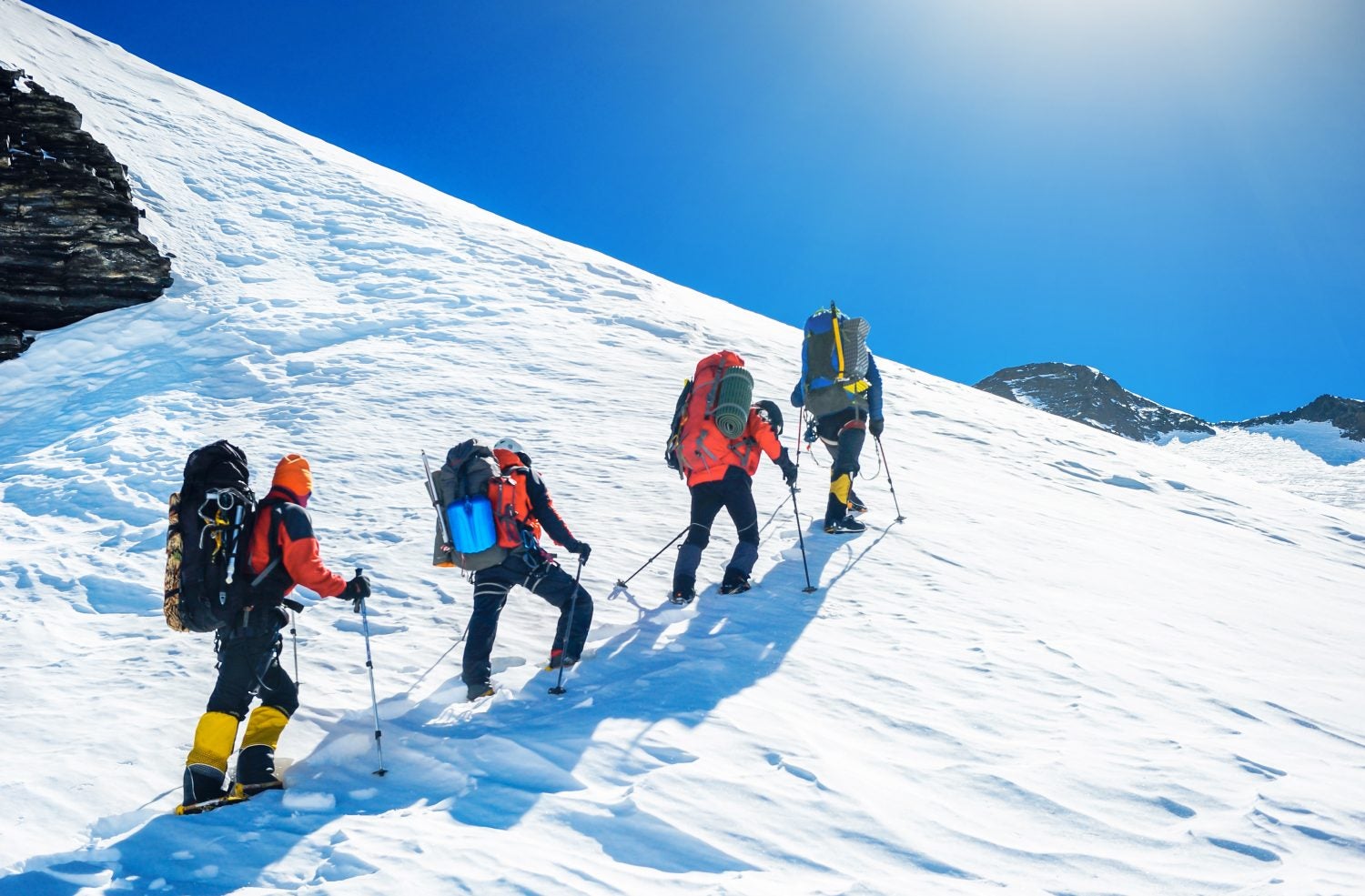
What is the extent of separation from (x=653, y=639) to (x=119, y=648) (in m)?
4.02

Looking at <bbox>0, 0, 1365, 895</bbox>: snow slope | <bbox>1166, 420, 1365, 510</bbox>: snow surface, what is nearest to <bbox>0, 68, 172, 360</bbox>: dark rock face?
<bbox>0, 0, 1365, 895</bbox>: snow slope

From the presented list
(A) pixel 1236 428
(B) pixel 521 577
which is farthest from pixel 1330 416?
(B) pixel 521 577

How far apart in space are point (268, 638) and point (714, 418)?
143 inches

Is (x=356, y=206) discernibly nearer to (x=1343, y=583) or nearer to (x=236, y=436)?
(x=236, y=436)

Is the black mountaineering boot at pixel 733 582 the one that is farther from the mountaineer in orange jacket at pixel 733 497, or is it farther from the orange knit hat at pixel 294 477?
the orange knit hat at pixel 294 477

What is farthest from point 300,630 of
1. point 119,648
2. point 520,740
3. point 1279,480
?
point 1279,480

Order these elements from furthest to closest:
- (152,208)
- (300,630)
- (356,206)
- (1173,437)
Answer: (1173,437) < (356,206) < (152,208) < (300,630)

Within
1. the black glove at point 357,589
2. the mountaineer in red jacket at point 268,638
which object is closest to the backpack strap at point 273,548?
the mountaineer in red jacket at point 268,638

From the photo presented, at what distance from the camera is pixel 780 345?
60.5 feet

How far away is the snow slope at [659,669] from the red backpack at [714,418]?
1259mm

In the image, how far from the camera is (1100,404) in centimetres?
18075

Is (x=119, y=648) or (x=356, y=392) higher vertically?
(x=356, y=392)

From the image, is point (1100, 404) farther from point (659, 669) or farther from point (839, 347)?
point (659, 669)

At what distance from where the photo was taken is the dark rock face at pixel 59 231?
47.1 feet
